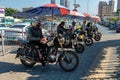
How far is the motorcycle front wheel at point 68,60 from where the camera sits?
9.41 m

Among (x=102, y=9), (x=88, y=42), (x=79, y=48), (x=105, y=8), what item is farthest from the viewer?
(x=105, y=8)

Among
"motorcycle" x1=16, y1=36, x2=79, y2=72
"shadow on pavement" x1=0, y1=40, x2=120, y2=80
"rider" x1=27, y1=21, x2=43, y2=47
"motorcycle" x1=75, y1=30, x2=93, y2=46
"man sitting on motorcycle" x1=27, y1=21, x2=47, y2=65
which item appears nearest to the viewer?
"shadow on pavement" x1=0, y1=40, x2=120, y2=80

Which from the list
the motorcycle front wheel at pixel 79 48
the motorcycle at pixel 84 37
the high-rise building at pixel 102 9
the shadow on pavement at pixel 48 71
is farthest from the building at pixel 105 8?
the shadow on pavement at pixel 48 71

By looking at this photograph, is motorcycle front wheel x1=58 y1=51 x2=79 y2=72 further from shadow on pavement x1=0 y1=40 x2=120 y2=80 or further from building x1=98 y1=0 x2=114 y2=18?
building x1=98 y1=0 x2=114 y2=18

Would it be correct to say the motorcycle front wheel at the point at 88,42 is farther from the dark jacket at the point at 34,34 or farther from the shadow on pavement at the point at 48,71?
the dark jacket at the point at 34,34

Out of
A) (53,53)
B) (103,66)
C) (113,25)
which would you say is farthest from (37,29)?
(113,25)

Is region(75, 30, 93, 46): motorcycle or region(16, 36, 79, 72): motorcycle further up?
region(16, 36, 79, 72): motorcycle

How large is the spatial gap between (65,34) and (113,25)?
3985 centimetres

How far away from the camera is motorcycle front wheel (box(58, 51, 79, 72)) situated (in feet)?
30.9

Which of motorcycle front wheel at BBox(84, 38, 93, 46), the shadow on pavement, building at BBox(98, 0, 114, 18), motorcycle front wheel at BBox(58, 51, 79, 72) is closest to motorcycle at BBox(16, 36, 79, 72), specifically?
motorcycle front wheel at BBox(58, 51, 79, 72)

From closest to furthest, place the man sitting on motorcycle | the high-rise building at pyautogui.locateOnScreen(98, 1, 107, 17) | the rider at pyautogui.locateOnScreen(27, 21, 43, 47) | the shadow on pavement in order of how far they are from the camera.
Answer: the shadow on pavement
the man sitting on motorcycle
the rider at pyautogui.locateOnScreen(27, 21, 43, 47)
the high-rise building at pyautogui.locateOnScreen(98, 1, 107, 17)

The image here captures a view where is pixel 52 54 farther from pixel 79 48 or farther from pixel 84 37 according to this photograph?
pixel 84 37

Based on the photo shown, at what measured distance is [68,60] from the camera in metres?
9.41

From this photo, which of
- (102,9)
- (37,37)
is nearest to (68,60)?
(37,37)
